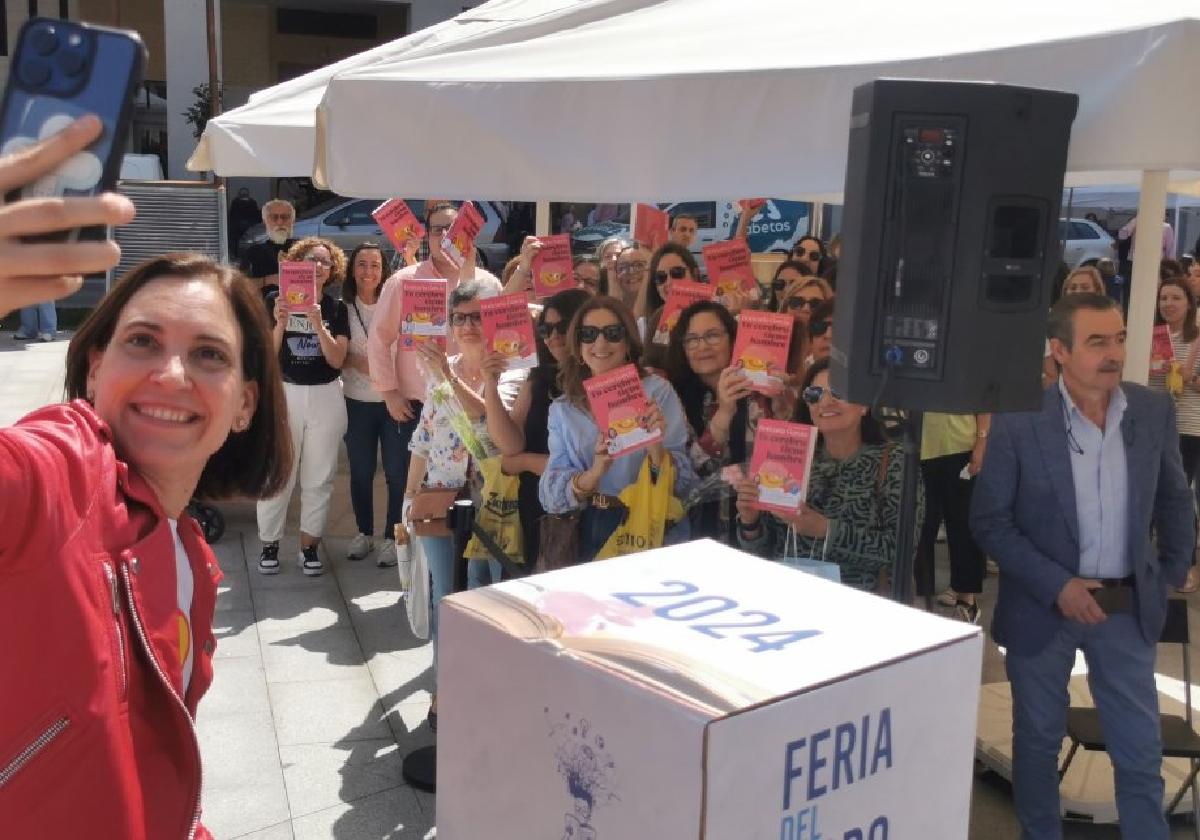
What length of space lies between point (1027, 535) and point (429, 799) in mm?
2385

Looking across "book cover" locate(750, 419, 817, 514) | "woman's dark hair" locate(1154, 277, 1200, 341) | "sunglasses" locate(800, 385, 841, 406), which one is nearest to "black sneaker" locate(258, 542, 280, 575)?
"sunglasses" locate(800, 385, 841, 406)

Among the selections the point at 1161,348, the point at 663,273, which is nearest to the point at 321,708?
the point at 663,273

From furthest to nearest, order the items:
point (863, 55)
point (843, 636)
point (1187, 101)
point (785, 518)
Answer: point (785, 518), point (863, 55), point (1187, 101), point (843, 636)

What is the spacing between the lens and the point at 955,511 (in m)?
6.35

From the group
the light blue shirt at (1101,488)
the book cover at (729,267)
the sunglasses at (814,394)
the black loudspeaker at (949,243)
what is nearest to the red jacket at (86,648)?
the black loudspeaker at (949,243)

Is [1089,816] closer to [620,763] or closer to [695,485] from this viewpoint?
[695,485]

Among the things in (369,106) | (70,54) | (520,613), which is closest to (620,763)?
(520,613)

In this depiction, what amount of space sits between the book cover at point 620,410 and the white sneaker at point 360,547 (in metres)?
3.97

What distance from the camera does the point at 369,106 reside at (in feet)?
10.4

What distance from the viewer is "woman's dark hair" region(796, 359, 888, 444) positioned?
12.9 feet

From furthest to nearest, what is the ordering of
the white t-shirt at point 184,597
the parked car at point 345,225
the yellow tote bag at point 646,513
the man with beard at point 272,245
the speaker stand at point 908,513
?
1. the parked car at point 345,225
2. the man with beard at point 272,245
3. the yellow tote bag at point 646,513
4. the speaker stand at point 908,513
5. the white t-shirt at point 184,597

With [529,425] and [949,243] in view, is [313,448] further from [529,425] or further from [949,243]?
[949,243]

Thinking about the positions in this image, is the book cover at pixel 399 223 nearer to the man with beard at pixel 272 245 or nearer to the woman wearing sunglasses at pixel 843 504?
the man with beard at pixel 272 245

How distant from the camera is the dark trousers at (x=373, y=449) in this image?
7.19 meters
